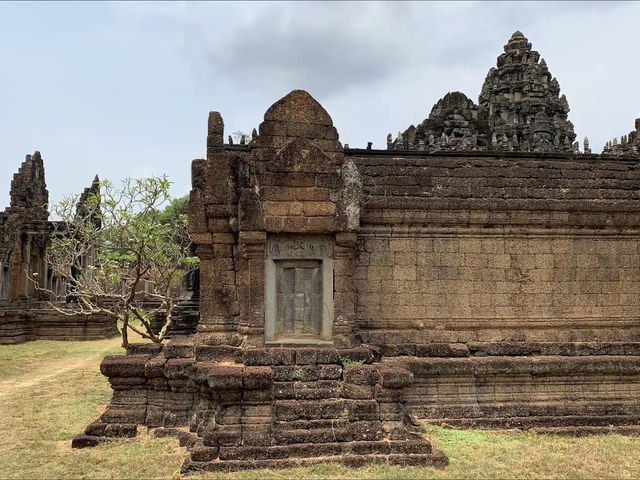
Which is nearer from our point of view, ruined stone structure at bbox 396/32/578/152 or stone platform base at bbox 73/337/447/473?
stone platform base at bbox 73/337/447/473

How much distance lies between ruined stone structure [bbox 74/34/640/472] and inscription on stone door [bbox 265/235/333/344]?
2cm

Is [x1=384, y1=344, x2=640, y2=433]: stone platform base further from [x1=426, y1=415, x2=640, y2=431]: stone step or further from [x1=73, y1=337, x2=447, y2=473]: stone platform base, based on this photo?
[x1=73, y1=337, x2=447, y2=473]: stone platform base

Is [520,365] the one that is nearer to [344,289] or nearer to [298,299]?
[344,289]

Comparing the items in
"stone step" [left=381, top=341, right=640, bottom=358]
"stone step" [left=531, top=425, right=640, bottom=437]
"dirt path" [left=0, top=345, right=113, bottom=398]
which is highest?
"stone step" [left=381, top=341, right=640, bottom=358]

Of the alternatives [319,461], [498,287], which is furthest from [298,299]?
[498,287]

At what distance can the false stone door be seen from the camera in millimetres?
7500

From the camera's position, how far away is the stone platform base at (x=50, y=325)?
21281mm

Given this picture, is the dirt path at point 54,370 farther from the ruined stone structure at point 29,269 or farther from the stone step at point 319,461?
the stone step at point 319,461

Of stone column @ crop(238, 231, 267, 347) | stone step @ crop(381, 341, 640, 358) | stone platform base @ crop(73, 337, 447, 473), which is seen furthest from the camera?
stone step @ crop(381, 341, 640, 358)

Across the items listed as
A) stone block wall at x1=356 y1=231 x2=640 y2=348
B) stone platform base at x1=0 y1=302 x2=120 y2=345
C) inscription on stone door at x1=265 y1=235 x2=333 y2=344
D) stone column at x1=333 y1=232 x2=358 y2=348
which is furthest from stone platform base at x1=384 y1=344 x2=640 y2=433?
stone platform base at x1=0 y1=302 x2=120 y2=345

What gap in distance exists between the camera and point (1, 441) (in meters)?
7.76

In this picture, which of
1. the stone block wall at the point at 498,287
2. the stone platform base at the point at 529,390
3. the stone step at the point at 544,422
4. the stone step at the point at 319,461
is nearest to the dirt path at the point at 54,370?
the stone step at the point at 319,461

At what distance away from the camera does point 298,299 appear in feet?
24.7

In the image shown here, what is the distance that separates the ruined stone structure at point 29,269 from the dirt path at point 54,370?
3231mm
